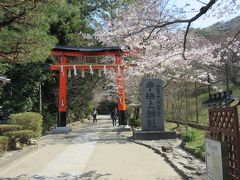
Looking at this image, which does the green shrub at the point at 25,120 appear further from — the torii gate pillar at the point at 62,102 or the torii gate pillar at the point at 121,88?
the torii gate pillar at the point at 121,88

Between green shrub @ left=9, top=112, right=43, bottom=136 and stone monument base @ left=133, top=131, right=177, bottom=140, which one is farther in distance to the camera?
green shrub @ left=9, top=112, right=43, bottom=136

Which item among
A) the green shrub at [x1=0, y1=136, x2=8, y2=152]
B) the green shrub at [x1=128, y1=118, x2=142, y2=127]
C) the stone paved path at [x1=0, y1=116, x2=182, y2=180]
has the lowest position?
the stone paved path at [x1=0, y1=116, x2=182, y2=180]

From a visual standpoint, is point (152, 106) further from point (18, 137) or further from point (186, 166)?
point (186, 166)

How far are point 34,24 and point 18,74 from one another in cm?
1690

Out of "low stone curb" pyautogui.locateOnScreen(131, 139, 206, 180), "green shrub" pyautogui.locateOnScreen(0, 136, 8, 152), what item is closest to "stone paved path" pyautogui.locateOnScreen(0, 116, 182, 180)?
"low stone curb" pyautogui.locateOnScreen(131, 139, 206, 180)

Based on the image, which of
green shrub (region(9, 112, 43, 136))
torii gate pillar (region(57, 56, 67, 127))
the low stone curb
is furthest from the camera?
torii gate pillar (region(57, 56, 67, 127))

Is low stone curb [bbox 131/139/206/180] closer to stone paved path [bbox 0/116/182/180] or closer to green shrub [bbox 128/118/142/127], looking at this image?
stone paved path [bbox 0/116/182/180]

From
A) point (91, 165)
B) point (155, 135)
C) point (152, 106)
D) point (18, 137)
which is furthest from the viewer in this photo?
point (152, 106)

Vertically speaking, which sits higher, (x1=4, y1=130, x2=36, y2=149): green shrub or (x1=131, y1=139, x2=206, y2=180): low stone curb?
(x1=4, y1=130, x2=36, y2=149): green shrub

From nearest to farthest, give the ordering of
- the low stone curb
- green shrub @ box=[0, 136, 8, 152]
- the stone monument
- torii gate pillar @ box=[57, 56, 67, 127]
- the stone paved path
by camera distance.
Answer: the low stone curb < the stone paved path < green shrub @ box=[0, 136, 8, 152] < the stone monument < torii gate pillar @ box=[57, 56, 67, 127]

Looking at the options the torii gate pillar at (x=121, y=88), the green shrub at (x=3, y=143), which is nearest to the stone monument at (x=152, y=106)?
the torii gate pillar at (x=121, y=88)

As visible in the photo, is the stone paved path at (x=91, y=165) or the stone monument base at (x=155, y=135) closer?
the stone paved path at (x=91, y=165)

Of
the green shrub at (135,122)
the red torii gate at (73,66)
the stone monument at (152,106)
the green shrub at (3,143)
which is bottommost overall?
the green shrub at (3,143)

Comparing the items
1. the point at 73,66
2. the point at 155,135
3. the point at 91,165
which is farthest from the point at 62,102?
the point at 91,165
